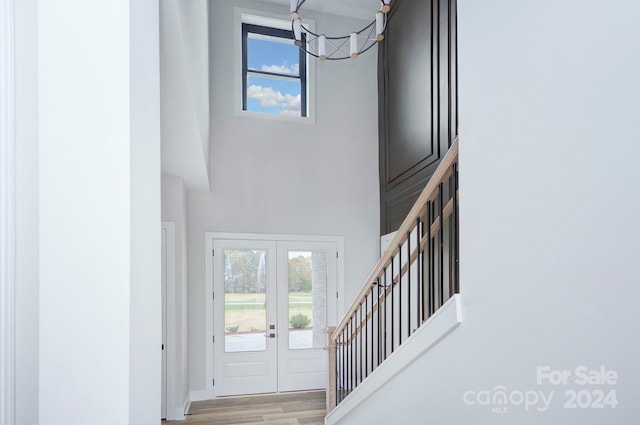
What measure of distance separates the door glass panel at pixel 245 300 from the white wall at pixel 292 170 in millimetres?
297

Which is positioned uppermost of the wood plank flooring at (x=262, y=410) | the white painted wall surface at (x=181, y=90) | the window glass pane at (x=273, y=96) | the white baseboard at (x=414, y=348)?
the window glass pane at (x=273, y=96)

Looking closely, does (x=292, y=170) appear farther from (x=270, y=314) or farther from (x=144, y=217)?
(x=144, y=217)

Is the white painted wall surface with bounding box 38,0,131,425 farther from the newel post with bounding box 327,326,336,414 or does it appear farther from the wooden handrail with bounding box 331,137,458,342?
the newel post with bounding box 327,326,336,414

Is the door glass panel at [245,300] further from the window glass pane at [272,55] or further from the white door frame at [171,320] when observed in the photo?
the window glass pane at [272,55]

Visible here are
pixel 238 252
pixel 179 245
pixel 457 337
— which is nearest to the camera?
pixel 457 337

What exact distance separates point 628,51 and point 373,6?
5437 mm

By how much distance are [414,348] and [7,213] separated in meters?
1.80

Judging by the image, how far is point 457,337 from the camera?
5.60 feet

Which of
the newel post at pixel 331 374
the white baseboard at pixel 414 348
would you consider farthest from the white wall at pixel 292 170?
the white baseboard at pixel 414 348

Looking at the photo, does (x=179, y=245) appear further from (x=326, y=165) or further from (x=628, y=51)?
(x=628, y=51)

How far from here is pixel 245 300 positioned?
17.9 feet

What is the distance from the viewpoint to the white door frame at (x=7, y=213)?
701mm

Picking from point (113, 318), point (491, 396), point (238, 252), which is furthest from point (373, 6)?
point (113, 318)

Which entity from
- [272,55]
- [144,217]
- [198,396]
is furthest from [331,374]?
[272,55]
